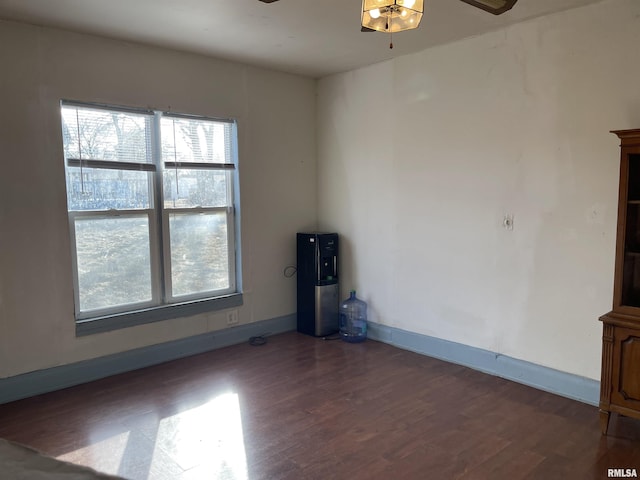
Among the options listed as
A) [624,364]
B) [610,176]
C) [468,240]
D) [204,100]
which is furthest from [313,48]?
[624,364]

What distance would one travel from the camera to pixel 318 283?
461 centimetres

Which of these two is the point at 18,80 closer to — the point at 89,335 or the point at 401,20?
the point at 89,335

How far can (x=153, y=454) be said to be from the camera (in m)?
2.57

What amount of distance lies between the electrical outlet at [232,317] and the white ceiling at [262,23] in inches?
92.8

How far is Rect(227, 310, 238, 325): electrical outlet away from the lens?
4.43m

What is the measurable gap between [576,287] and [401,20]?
7.48 ft

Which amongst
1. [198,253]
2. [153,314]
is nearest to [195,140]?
[198,253]

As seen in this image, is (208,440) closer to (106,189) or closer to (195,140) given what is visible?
(106,189)

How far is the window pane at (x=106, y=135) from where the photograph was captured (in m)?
3.49

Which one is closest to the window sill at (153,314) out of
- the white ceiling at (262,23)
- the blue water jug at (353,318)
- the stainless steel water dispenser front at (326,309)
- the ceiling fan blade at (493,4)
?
the stainless steel water dispenser front at (326,309)

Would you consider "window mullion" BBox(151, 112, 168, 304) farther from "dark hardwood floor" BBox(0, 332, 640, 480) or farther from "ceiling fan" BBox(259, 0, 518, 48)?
"ceiling fan" BBox(259, 0, 518, 48)

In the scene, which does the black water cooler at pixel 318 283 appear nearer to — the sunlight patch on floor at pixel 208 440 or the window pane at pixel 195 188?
the window pane at pixel 195 188

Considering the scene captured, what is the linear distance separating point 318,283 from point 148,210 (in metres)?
1.74

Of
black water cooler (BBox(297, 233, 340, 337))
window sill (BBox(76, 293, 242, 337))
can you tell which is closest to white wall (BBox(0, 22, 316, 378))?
window sill (BBox(76, 293, 242, 337))
